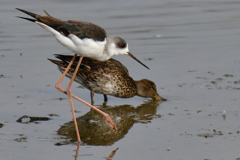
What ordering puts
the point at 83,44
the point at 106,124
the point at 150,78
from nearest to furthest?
the point at 83,44 < the point at 106,124 < the point at 150,78

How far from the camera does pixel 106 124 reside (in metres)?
7.04

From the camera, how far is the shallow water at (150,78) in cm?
597

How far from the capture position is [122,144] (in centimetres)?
608

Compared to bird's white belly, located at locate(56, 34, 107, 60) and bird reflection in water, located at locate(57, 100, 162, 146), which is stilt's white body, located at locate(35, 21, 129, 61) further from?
bird reflection in water, located at locate(57, 100, 162, 146)

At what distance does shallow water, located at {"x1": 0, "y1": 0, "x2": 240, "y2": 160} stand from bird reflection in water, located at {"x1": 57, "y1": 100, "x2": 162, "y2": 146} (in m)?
0.01

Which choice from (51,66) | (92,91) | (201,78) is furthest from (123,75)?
(51,66)

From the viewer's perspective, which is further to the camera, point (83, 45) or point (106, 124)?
point (106, 124)

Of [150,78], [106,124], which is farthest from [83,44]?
[150,78]

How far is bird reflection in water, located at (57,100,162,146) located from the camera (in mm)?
6338

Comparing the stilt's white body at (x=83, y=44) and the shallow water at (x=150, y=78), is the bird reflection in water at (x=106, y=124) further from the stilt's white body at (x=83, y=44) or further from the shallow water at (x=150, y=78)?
the stilt's white body at (x=83, y=44)

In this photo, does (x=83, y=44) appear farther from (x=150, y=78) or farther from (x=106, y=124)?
(x=150, y=78)

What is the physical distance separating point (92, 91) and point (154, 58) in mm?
2323

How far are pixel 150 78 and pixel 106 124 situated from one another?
7.17 feet

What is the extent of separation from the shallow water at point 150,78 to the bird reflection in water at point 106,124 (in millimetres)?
14
